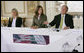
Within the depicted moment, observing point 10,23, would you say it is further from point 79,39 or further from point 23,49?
point 79,39

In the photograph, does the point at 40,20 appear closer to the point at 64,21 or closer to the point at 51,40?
the point at 64,21

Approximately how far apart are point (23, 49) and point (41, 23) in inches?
28.8

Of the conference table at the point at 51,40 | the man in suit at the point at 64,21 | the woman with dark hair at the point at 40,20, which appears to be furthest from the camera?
the woman with dark hair at the point at 40,20

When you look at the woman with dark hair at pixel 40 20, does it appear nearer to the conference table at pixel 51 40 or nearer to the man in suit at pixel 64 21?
the man in suit at pixel 64 21

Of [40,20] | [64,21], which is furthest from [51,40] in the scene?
[40,20]

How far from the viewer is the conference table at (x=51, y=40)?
370 cm

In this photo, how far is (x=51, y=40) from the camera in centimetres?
382

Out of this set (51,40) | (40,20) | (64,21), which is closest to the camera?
(51,40)

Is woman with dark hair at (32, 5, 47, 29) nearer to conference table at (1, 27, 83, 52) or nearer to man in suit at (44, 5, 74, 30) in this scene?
man in suit at (44, 5, 74, 30)

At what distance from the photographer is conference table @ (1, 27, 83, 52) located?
12.1 feet

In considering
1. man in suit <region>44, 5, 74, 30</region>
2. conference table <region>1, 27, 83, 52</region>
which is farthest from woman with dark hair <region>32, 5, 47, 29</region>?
conference table <region>1, 27, 83, 52</region>

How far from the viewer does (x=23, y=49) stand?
3986 millimetres

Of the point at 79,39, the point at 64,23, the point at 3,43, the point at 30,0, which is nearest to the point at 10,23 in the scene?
the point at 3,43

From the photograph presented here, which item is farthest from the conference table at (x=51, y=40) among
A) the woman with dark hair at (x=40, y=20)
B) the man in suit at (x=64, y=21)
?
the woman with dark hair at (x=40, y=20)
